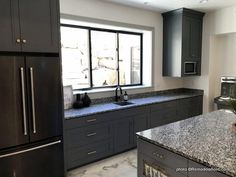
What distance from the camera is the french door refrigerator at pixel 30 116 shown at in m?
2.05

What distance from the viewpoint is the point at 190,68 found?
14.4ft

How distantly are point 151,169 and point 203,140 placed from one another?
50 centimetres

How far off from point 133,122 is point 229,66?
104 inches

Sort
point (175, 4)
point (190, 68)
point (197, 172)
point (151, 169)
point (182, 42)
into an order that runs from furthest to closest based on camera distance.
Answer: point (190, 68) → point (182, 42) → point (175, 4) → point (151, 169) → point (197, 172)

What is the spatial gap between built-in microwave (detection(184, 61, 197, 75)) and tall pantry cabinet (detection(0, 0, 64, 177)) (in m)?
2.92

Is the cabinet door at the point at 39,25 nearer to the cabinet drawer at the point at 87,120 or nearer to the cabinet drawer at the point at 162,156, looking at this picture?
the cabinet drawer at the point at 87,120

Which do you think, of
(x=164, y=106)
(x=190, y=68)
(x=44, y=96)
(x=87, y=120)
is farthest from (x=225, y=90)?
(x=44, y=96)

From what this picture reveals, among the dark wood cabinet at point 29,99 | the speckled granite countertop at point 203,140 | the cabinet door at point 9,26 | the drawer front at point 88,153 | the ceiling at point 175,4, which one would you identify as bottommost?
the drawer front at point 88,153

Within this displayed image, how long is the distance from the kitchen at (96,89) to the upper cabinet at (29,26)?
0.01 metres

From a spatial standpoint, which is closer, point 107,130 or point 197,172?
point 197,172

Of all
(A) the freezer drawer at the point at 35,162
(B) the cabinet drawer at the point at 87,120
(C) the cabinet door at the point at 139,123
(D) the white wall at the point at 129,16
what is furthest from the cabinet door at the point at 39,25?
(C) the cabinet door at the point at 139,123

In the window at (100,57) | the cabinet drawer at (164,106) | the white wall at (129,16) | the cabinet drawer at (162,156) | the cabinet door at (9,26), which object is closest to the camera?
the cabinet drawer at (162,156)

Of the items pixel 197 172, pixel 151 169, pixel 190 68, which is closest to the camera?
pixel 197 172

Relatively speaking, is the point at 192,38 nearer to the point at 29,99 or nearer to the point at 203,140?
the point at 203,140
